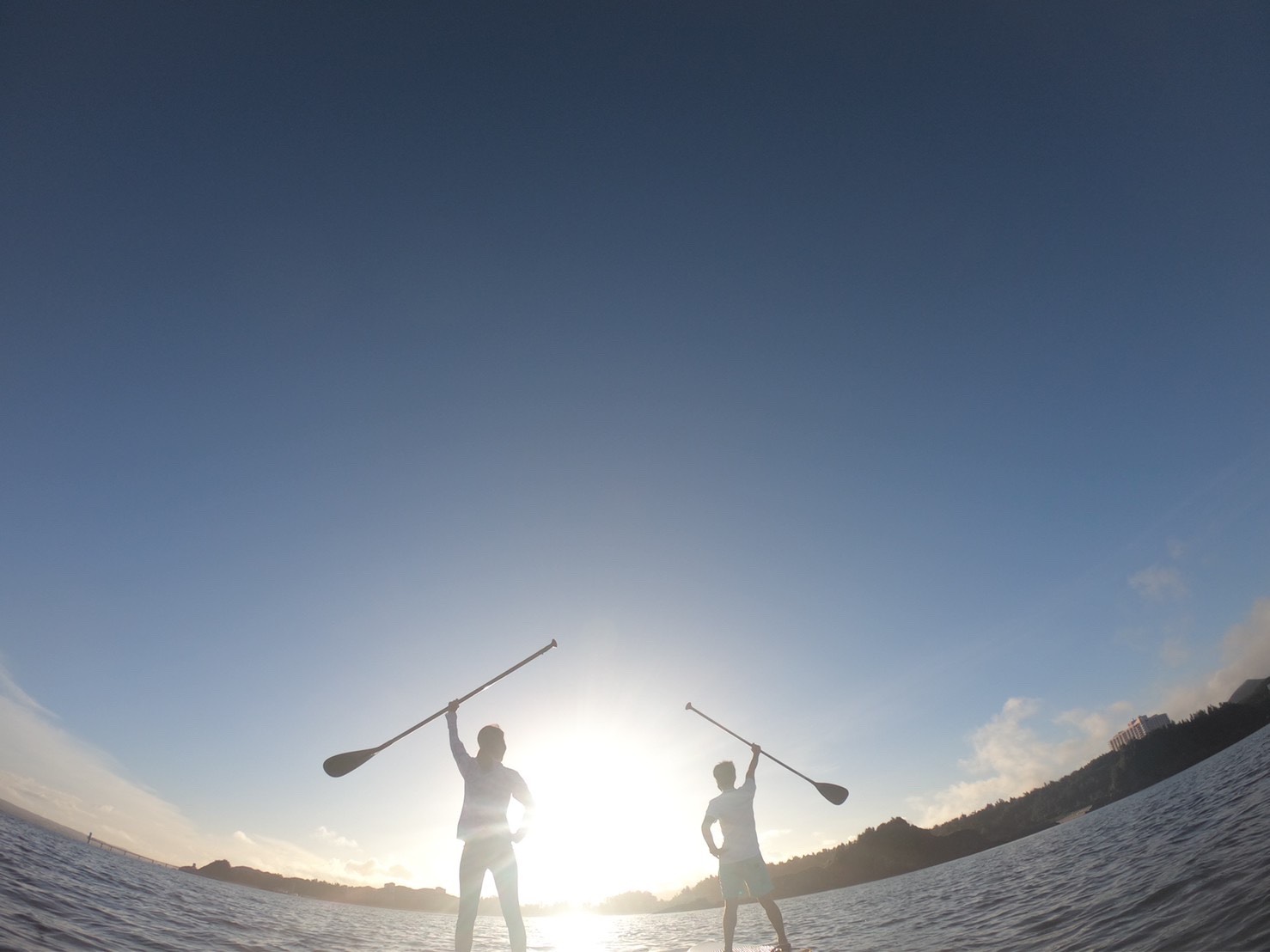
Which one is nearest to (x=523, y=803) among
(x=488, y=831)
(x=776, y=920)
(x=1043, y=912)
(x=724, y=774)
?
(x=488, y=831)

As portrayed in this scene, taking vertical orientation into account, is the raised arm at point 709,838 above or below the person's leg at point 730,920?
above

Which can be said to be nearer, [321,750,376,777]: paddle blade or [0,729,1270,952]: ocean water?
[0,729,1270,952]: ocean water

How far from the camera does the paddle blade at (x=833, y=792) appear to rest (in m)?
15.3

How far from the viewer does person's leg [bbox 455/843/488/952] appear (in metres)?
7.14

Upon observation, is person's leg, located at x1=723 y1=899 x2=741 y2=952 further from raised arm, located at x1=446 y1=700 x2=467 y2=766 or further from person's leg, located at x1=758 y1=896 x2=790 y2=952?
raised arm, located at x1=446 y1=700 x2=467 y2=766

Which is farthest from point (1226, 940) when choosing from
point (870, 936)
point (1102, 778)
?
point (1102, 778)

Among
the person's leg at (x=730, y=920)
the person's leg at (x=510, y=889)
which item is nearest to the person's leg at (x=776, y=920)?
the person's leg at (x=730, y=920)

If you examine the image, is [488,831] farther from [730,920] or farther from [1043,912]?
[1043,912]

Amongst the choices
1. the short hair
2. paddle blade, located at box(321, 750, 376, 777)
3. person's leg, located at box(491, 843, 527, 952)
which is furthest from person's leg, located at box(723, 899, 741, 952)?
paddle blade, located at box(321, 750, 376, 777)

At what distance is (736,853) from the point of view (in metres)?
10.4

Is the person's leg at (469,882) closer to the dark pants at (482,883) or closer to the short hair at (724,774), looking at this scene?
the dark pants at (482,883)

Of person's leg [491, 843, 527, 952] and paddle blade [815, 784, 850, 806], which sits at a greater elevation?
paddle blade [815, 784, 850, 806]

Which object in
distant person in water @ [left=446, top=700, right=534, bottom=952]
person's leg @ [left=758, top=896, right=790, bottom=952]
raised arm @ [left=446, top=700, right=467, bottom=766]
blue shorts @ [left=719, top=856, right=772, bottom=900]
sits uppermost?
raised arm @ [left=446, top=700, right=467, bottom=766]

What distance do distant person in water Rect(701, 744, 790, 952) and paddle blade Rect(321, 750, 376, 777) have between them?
684 centimetres
